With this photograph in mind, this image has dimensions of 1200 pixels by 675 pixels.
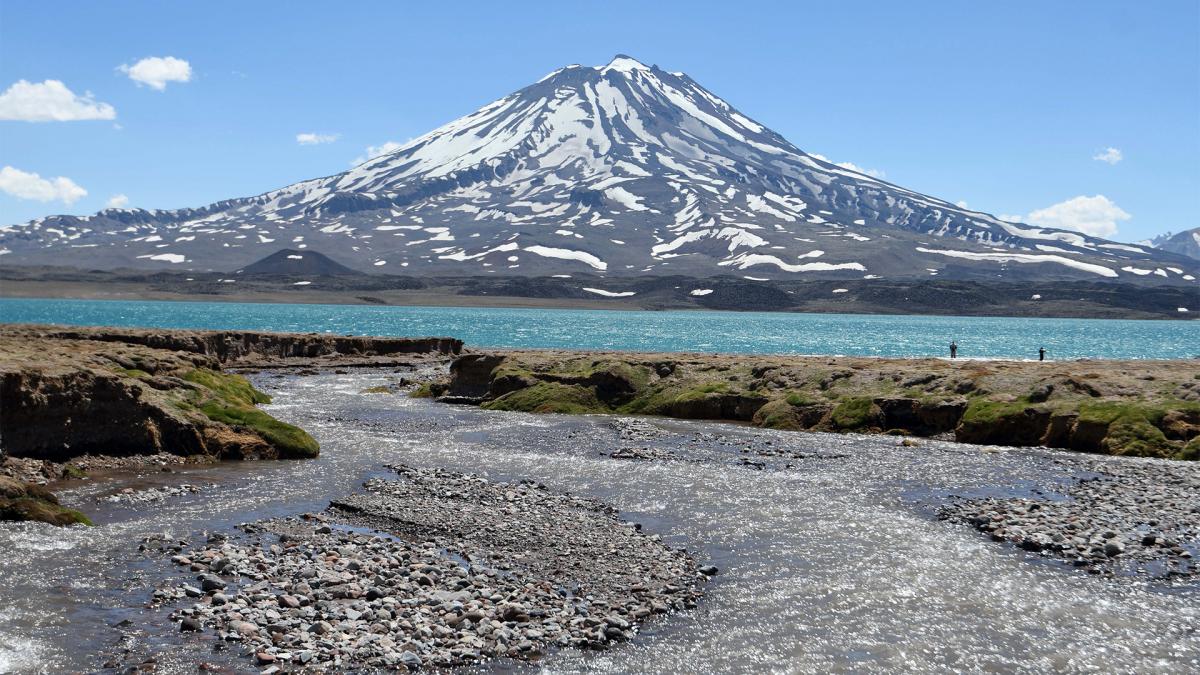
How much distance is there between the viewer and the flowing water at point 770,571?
14.8 meters

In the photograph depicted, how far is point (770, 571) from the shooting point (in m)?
19.4

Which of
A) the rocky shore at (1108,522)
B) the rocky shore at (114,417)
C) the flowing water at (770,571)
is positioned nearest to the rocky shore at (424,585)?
the flowing water at (770,571)

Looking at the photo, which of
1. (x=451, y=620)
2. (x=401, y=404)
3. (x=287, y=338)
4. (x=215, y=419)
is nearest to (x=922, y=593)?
(x=451, y=620)

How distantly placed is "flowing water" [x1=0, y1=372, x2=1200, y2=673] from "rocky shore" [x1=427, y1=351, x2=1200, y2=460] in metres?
3.69

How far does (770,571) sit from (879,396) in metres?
27.5

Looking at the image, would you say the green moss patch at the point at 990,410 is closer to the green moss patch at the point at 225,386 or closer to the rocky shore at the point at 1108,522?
the rocky shore at the point at 1108,522

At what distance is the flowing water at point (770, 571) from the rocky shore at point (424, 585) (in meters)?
→ 0.60

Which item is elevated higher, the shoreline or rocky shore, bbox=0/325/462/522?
rocky shore, bbox=0/325/462/522

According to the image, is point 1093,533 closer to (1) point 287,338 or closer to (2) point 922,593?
(2) point 922,593

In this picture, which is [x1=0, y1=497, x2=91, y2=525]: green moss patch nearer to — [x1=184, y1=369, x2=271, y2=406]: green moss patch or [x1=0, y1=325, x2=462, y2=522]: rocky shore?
[x1=0, y1=325, x2=462, y2=522]: rocky shore

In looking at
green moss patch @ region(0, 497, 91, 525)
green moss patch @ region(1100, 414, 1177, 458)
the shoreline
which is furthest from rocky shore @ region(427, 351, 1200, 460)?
green moss patch @ region(0, 497, 91, 525)

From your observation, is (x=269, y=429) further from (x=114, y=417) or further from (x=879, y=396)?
(x=879, y=396)

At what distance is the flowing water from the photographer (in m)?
14.8

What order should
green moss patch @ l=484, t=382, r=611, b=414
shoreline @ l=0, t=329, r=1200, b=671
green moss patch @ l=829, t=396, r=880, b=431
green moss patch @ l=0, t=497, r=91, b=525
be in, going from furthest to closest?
green moss patch @ l=484, t=382, r=611, b=414, green moss patch @ l=829, t=396, r=880, b=431, green moss patch @ l=0, t=497, r=91, b=525, shoreline @ l=0, t=329, r=1200, b=671
